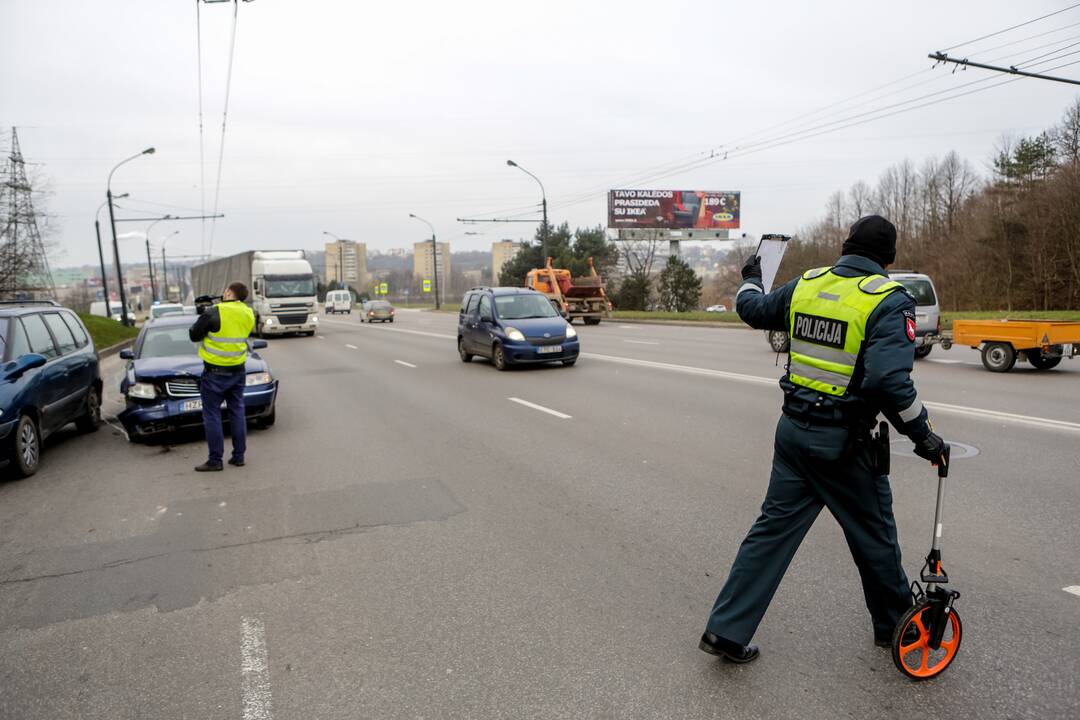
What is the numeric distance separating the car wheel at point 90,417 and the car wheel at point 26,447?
211 cm

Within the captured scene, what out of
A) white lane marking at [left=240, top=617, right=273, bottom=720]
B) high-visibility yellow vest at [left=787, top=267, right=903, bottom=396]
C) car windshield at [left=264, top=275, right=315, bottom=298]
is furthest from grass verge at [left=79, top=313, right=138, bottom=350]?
high-visibility yellow vest at [left=787, top=267, right=903, bottom=396]

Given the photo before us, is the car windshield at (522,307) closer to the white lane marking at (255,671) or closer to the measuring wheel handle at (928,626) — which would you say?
the white lane marking at (255,671)

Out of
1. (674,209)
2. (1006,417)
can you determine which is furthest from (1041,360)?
(674,209)

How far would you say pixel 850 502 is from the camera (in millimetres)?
3100

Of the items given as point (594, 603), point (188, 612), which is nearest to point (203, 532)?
point (188, 612)

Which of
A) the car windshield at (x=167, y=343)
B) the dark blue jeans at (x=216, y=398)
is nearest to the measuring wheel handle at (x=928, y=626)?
the dark blue jeans at (x=216, y=398)

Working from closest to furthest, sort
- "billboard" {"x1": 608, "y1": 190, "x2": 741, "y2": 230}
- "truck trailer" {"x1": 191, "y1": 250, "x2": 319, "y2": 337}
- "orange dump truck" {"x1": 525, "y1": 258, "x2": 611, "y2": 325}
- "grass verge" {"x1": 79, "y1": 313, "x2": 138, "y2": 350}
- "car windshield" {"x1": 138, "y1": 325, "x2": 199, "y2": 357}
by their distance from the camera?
"car windshield" {"x1": 138, "y1": 325, "x2": 199, "y2": 357}
"grass verge" {"x1": 79, "y1": 313, "x2": 138, "y2": 350}
"truck trailer" {"x1": 191, "y1": 250, "x2": 319, "y2": 337}
"orange dump truck" {"x1": 525, "y1": 258, "x2": 611, "y2": 325}
"billboard" {"x1": 608, "y1": 190, "x2": 741, "y2": 230}

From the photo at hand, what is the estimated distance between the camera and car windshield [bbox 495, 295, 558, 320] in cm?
1597

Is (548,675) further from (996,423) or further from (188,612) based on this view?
(996,423)

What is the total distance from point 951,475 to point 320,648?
5.14m

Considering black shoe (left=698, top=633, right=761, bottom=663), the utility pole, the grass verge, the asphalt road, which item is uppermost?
the utility pole

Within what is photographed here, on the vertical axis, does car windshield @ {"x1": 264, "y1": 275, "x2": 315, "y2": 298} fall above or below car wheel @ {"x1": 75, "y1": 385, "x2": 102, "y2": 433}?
above

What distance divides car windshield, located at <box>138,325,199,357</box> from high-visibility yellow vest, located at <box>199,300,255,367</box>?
2.70m

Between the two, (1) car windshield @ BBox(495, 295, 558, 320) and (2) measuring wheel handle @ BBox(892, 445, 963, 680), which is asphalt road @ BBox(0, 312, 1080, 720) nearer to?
(2) measuring wheel handle @ BBox(892, 445, 963, 680)
